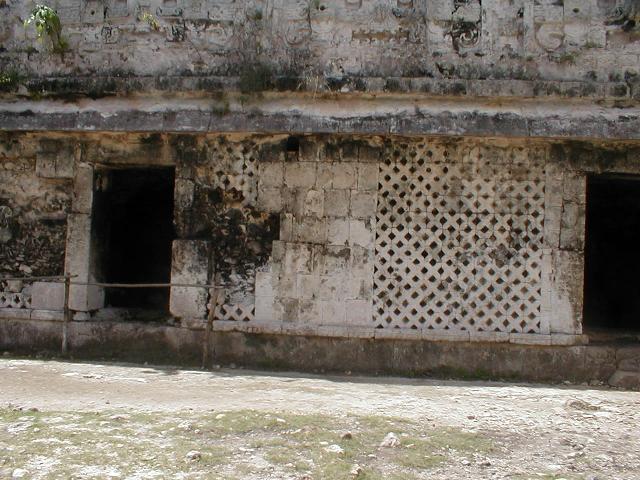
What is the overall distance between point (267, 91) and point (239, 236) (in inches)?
67.0

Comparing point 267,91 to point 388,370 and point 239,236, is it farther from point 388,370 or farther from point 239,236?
point 388,370

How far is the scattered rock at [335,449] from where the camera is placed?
4234 mm

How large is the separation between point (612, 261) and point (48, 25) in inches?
371

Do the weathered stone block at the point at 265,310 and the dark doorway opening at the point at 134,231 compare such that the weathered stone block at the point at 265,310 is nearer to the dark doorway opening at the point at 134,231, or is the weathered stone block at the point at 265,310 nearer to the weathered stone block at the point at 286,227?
the weathered stone block at the point at 286,227

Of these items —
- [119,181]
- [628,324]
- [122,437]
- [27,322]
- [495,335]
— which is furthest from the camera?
[628,324]

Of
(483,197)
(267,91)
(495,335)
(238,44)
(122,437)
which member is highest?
(238,44)

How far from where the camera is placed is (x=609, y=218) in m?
10.7

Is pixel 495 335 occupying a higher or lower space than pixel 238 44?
lower

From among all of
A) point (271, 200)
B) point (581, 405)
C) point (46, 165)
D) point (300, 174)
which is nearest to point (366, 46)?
point (300, 174)

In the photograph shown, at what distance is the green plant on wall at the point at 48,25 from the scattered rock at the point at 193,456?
5.49 meters

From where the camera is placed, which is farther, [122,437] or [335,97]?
[335,97]

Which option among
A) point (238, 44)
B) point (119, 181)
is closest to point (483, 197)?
point (238, 44)

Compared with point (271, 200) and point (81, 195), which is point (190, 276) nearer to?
point (271, 200)

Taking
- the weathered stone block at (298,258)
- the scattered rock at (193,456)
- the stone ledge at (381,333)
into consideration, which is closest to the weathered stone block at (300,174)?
the weathered stone block at (298,258)
